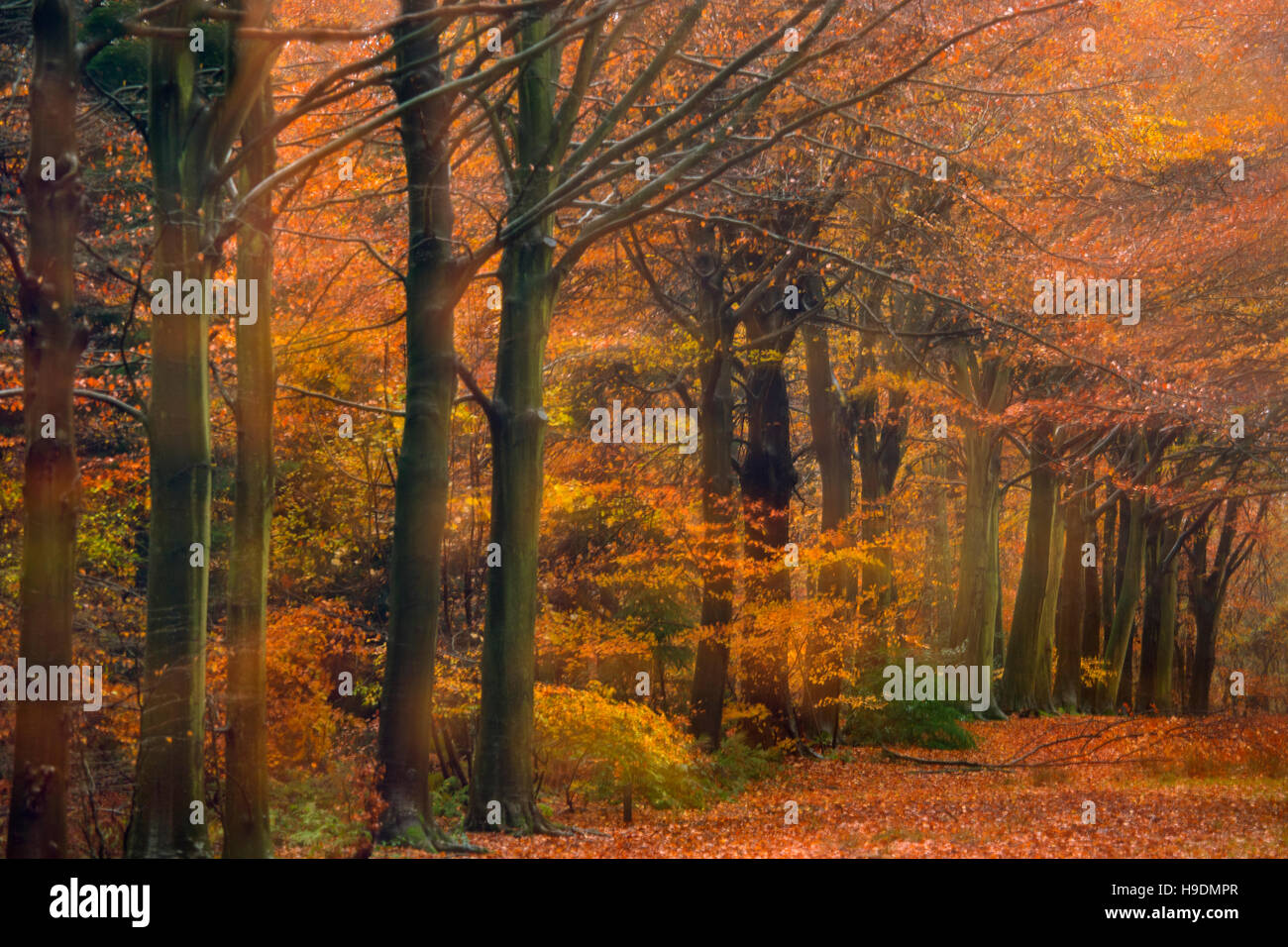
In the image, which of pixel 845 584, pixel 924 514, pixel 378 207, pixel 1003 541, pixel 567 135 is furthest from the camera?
pixel 1003 541

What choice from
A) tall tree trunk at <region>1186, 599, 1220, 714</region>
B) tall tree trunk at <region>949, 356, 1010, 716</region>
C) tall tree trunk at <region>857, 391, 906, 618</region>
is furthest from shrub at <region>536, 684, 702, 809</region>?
tall tree trunk at <region>1186, 599, 1220, 714</region>

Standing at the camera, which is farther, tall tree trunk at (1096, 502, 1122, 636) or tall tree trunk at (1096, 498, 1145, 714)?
tall tree trunk at (1096, 502, 1122, 636)

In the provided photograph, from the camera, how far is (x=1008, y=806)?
14.7 metres

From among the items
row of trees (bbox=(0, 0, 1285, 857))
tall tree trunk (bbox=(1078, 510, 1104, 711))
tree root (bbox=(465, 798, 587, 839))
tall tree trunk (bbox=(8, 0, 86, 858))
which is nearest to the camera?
tall tree trunk (bbox=(8, 0, 86, 858))

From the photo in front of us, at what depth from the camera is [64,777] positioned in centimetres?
802

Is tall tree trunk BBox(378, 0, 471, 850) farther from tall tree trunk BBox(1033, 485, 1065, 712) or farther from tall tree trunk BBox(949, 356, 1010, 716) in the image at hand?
tall tree trunk BBox(1033, 485, 1065, 712)

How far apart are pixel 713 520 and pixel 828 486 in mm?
4807

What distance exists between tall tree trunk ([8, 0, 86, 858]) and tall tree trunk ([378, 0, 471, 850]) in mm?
3146

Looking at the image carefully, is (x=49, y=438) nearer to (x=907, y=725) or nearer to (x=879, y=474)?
(x=907, y=725)

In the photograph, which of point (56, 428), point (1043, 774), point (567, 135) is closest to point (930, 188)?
point (567, 135)

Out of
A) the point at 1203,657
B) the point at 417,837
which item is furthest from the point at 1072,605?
the point at 417,837

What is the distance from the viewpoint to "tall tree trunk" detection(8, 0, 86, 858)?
7.81 m

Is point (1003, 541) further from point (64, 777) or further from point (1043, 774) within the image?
point (64, 777)
